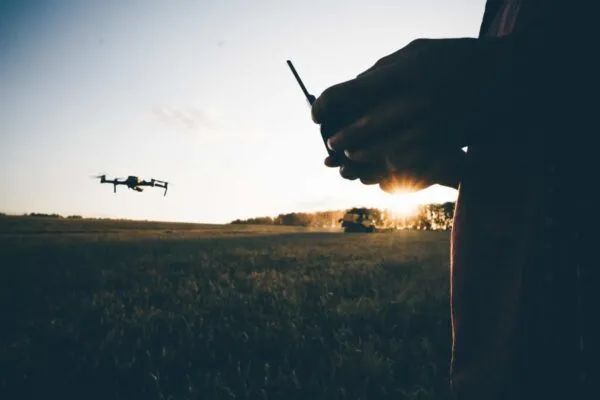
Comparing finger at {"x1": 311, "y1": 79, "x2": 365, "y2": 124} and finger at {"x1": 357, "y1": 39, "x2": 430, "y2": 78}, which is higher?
finger at {"x1": 357, "y1": 39, "x2": 430, "y2": 78}

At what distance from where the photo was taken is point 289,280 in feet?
26.8

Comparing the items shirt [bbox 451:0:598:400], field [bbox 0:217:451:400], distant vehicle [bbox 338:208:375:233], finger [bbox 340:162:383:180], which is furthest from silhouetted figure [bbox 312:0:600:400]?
distant vehicle [bbox 338:208:375:233]

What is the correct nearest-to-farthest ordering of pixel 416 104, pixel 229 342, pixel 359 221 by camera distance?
pixel 416 104 → pixel 229 342 → pixel 359 221

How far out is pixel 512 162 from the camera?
0.61m

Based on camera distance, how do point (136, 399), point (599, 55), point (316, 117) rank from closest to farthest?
point (599, 55) → point (316, 117) → point (136, 399)

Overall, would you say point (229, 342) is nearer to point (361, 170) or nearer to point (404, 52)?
point (361, 170)

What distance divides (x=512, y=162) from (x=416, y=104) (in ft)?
0.74

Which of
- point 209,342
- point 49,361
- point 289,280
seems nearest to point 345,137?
point 209,342

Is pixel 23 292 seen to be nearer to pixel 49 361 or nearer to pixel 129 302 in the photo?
pixel 129 302

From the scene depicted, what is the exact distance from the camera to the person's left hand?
0.54 m

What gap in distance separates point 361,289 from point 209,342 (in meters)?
4.24

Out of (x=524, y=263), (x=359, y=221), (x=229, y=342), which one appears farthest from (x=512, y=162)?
(x=359, y=221)

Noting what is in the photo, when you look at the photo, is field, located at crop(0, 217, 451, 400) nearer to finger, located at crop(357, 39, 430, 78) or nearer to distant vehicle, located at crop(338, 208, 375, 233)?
finger, located at crop(357, 39, 430, 78)

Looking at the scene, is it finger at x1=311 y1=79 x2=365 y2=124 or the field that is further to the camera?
the field
